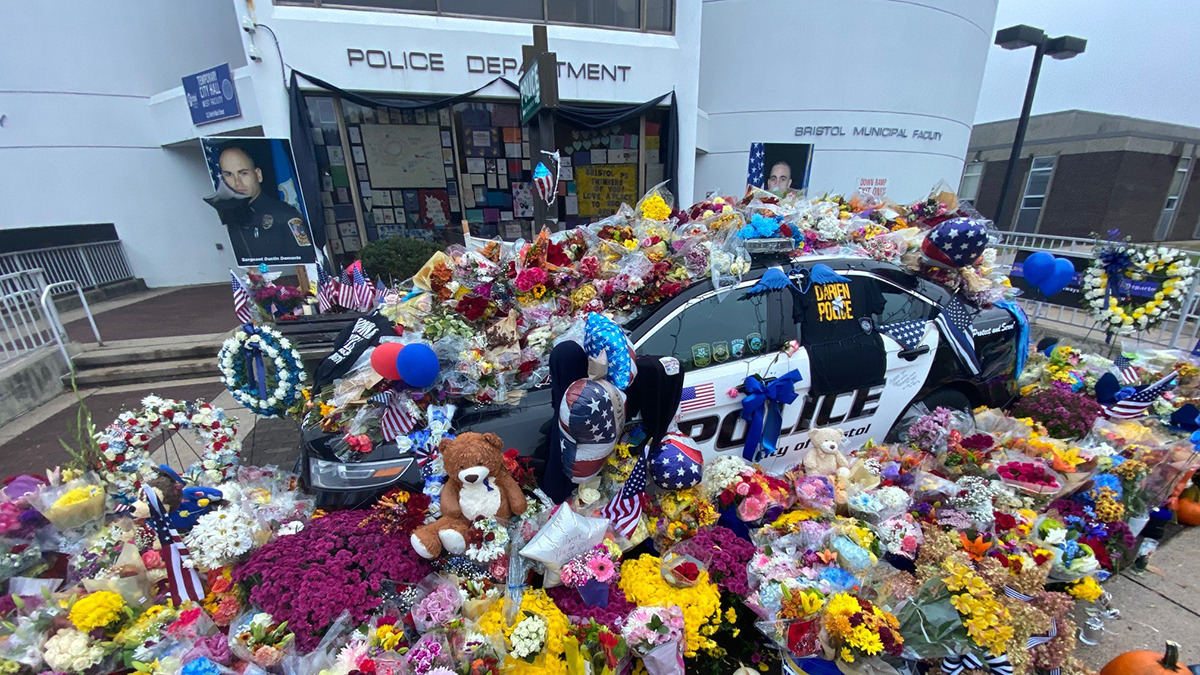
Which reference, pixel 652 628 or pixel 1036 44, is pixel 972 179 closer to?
pixel 1036 44

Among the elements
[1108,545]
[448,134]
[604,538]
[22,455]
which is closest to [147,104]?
[448,134]

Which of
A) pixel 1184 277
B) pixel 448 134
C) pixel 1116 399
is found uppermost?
pixel 448 134

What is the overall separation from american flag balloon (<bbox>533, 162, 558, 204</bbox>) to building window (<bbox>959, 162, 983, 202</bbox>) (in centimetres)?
3229

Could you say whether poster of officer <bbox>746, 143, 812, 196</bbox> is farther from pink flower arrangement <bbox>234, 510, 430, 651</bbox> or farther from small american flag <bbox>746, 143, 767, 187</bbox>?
pink flower arrangement <bbox>234, 510, 430, 651</bbox>

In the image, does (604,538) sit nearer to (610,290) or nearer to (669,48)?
(610,290)

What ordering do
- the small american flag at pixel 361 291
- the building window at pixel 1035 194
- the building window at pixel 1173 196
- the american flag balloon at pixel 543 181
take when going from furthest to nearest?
1. the building window at pixel 1173 196
2. the building window at pixel 1035 194
3. the small american flag at pixel 361 291
4. the american flag balloon at pixel 543 181

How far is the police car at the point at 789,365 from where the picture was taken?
2695 millimetres

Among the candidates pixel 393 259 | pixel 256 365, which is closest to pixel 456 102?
pixel 393 259

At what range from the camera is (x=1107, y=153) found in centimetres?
2375

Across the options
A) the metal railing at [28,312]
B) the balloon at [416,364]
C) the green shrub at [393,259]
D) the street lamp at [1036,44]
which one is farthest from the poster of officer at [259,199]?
the street lamp at [1036,44]

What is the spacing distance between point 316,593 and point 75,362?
676 cm

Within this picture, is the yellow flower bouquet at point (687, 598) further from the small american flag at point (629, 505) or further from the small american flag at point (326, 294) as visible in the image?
the small american flag at point (326, 294)

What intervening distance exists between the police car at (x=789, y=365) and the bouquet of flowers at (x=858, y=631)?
3.84 feet

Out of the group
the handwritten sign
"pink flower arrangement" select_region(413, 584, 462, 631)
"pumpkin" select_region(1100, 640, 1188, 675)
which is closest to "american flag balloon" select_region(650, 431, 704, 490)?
"pink flower arrangement" select_region(413, 584, 462, 631)
